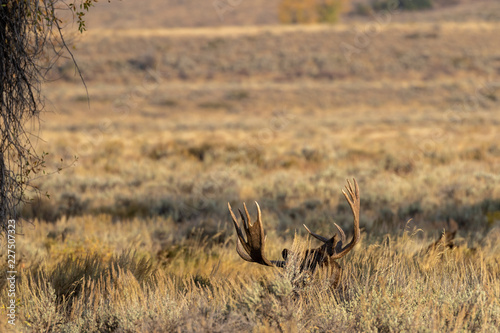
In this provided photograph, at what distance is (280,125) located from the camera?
30.9 meters

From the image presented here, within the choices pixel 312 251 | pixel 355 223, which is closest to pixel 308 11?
pixel 312 251

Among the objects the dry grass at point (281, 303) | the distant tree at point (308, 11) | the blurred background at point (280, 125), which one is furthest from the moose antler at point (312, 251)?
the distant tree at point (308, 11)

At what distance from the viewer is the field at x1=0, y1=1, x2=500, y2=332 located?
12.7 ft

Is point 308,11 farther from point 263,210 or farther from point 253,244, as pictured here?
point 253,244

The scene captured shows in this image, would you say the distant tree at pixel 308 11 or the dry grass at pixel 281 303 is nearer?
the dry grass at pixel 281 303

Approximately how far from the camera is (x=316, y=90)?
A: 144ft

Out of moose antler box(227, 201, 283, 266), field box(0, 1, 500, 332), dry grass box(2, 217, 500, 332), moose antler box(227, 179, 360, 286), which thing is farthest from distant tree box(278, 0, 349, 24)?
moose antler box(227, 201, 283, 266)

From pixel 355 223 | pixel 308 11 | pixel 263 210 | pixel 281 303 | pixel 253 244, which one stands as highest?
pixel 308 11

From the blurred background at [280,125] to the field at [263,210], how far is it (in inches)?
3.5

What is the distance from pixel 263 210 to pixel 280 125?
21592 millimetres

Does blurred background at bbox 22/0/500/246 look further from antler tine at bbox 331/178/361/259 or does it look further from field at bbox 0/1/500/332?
antler tine at bbox 331/178/361/259

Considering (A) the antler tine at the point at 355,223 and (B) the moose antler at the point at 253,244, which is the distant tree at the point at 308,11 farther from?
(B) the moose antler at the point at 253,244

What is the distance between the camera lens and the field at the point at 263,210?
388 centimetres

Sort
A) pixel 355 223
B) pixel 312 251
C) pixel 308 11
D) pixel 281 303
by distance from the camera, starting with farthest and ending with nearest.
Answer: pixel 308 11 < pixel 312 251 < pixel 355 223 < pixel 281 303
